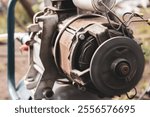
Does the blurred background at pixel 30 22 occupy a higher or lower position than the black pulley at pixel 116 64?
lower

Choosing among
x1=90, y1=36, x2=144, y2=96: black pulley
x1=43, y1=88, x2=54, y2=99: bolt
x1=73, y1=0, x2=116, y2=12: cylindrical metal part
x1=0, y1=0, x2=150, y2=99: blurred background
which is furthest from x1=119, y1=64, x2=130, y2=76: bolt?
x1=0, y1=0, x2=150, y2=99: blurred background

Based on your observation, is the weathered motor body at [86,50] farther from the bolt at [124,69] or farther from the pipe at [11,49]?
the pipe at [11,49]

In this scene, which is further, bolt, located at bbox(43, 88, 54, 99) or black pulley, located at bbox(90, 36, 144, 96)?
bolt, located at bbox(43, 88, 54, 99)

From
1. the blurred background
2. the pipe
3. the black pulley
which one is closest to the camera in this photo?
the black pulley

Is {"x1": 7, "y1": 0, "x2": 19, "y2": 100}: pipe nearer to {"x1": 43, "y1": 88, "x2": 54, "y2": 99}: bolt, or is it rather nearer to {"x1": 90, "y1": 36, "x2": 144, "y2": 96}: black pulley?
{"x1": 43, "y1": 88, "x2": 54, "y2": 99}: bolt

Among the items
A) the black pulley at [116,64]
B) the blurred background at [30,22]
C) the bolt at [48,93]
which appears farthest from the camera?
the blurred background at [30,22]

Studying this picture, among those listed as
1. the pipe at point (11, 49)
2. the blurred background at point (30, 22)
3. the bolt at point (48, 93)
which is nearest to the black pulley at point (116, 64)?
the bolt at point (48, 93)

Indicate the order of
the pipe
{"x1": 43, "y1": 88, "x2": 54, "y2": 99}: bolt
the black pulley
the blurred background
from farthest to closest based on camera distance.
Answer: the blurred background → the pipe → {"x1": 43, "y1": 88, "x2": 54, "y2": 99}: bolt → the black pulley

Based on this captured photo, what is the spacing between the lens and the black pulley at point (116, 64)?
0.67 meters

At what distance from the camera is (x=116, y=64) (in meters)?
0.68

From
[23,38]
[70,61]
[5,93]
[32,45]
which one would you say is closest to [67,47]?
[70,61]

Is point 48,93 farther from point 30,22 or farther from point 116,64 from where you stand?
point 30,22

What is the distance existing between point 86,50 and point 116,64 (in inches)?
2.5

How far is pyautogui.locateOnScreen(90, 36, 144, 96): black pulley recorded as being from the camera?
67 cm
